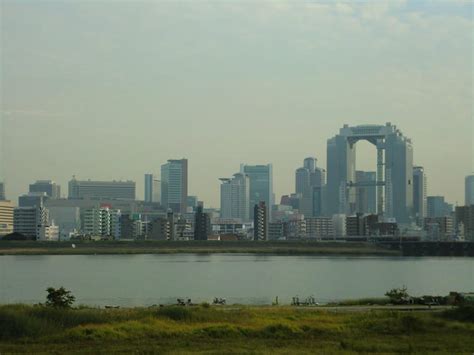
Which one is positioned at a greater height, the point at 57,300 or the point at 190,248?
the point at 57,300

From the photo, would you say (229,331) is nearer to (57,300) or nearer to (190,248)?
(57,300)

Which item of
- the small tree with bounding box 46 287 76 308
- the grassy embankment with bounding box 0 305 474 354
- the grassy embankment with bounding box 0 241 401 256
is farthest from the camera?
the grassy embankment with bounding box 0 241 401 256

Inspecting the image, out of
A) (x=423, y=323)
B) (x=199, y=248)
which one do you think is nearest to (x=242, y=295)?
(x=423, y=323)

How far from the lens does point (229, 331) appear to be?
24.2 meters

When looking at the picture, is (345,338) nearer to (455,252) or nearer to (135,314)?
(135,314)

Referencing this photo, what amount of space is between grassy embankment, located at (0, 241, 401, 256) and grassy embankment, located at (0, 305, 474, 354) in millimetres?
127886

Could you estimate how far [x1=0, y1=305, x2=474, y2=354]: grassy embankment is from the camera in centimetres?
2164

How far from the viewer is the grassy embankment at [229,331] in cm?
2164

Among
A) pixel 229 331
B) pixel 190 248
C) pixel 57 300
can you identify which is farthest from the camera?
pixel 190 248

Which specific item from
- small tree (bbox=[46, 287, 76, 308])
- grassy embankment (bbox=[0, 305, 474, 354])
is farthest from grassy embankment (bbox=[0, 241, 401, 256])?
grassy embankment (bbox=[0, 305, 474, 354])

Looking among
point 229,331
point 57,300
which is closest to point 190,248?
point 57,300

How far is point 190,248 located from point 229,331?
151 metres

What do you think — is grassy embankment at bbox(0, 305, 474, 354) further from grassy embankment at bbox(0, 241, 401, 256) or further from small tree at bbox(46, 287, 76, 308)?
grassy embankment at bbox(0, 241, 401, 256)

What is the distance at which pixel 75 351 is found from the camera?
21234 millimetres
